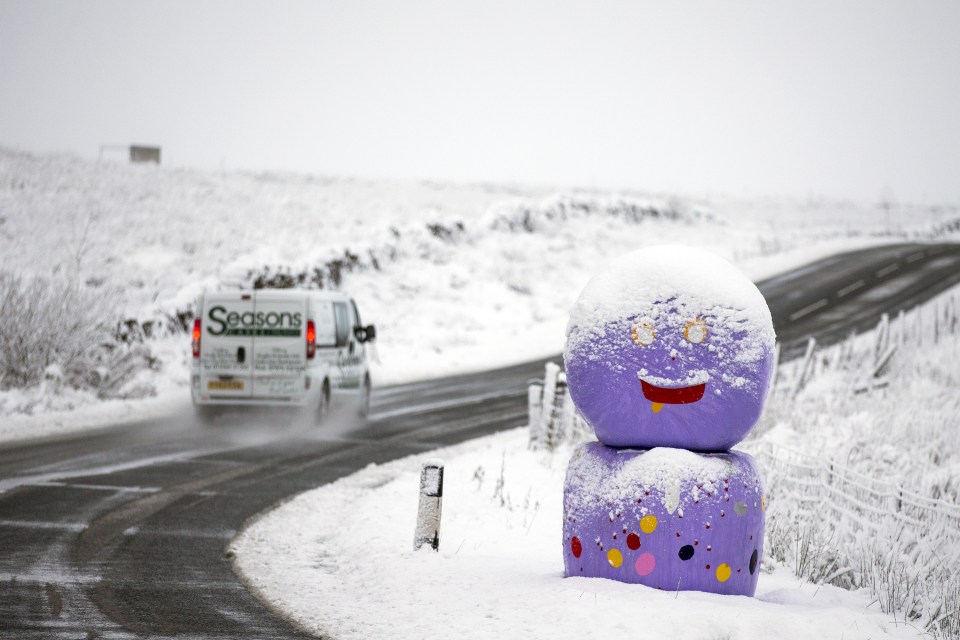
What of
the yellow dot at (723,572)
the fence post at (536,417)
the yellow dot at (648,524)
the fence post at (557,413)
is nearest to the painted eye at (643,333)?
the yellow dot at (648,524)

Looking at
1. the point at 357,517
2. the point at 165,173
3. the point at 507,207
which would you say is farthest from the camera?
the point at 165,173

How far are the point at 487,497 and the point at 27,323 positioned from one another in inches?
359

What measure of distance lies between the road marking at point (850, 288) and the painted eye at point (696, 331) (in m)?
28.9

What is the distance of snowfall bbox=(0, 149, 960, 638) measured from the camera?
6.16 m

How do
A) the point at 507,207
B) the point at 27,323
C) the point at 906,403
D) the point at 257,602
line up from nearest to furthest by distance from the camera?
the point at 257,602, the point at 27,323, the point at 906,403, the point at 507,207

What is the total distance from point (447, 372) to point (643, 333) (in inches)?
683

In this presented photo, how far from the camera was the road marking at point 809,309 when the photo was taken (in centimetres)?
2985

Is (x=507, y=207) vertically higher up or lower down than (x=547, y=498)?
higher up

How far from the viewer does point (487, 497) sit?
1009cm

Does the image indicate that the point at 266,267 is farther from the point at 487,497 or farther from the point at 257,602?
the point at 257,602

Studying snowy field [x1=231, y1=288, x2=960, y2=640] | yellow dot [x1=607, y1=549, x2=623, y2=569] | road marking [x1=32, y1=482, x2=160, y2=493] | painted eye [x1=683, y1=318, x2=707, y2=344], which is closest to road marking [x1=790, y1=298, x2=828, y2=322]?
A: snowy field [x1=231, y1=288, x2=960, y2=640]

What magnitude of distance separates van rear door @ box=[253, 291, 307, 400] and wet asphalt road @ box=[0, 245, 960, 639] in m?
0.70

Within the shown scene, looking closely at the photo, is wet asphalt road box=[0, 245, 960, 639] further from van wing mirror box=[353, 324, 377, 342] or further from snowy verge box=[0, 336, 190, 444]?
van wing mirror box=[353, 324, 377, 342]

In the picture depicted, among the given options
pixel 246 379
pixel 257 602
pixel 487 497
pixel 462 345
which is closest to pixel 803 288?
pixel 462 345
